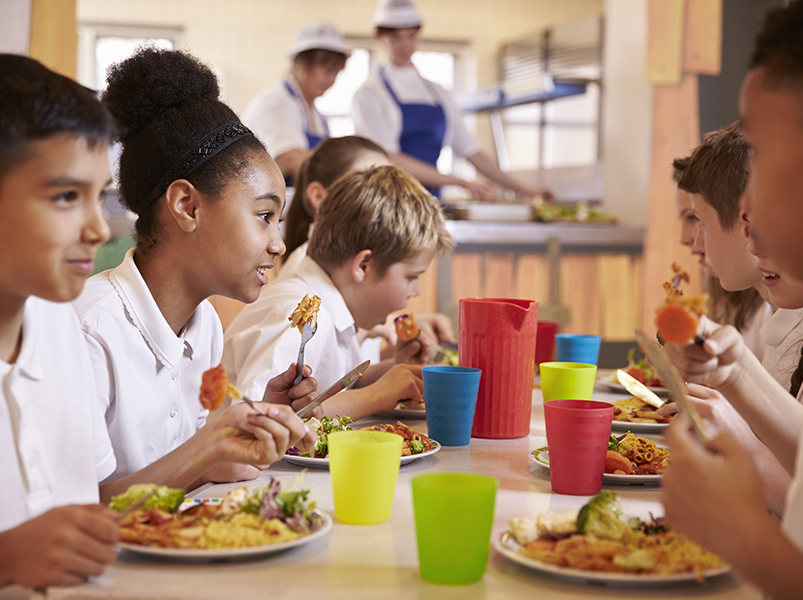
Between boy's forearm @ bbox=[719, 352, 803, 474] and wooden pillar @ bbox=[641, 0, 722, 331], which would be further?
wooden pillar @ bbox=[641, 0, 722, 331]

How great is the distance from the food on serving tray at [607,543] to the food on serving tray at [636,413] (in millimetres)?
650

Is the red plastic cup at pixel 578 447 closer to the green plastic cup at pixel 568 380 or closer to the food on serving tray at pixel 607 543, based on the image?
the food on serving tray at pixel 607 543

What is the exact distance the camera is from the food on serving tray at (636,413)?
1.53 m

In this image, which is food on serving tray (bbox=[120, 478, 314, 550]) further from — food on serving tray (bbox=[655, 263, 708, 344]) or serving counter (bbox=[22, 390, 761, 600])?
food on serving tray (bbox=[655, 263, 708, 344])

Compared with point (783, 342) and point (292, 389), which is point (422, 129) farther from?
point (292, 389)

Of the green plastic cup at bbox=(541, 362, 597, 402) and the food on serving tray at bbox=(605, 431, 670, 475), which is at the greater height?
the green plastic cup at bbox=(541, 362, 597, 402)

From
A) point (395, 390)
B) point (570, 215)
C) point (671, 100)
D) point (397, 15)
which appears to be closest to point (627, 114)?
point (671, 100)

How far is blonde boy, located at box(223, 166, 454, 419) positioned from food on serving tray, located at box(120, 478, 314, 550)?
837 mm

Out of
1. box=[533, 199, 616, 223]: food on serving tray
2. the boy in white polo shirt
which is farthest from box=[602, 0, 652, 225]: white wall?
the boy in white polo shirt

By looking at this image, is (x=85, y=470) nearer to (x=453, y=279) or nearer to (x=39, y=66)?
(x=39, y=66)

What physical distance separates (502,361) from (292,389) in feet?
1.26

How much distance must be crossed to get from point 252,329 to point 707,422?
0.94 metres

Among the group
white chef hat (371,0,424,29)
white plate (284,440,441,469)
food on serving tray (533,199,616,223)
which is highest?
white chef hat (371,0,424,29)

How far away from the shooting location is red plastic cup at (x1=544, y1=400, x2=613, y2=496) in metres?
1.07
